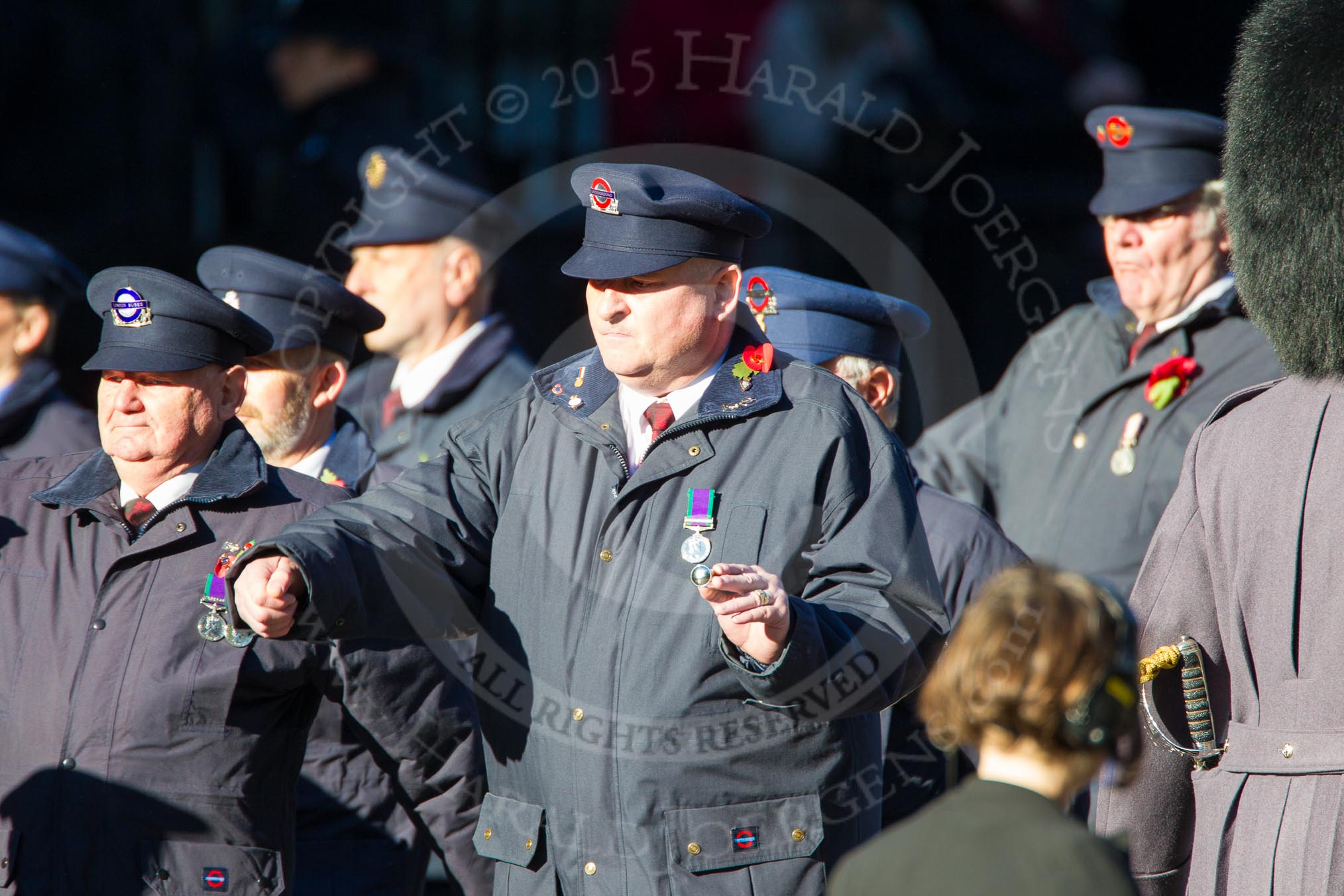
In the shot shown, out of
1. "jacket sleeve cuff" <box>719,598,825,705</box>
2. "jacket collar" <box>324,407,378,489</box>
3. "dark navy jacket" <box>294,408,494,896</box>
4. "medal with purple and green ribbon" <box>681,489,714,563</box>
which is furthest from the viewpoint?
"jacket collar" <box>324,407,378,489</box>

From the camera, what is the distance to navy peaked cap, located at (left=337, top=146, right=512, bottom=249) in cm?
520

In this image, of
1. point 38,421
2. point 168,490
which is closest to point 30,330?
point 38,421

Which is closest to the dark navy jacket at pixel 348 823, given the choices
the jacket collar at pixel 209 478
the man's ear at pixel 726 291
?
the jacket collar at pixel 209 478

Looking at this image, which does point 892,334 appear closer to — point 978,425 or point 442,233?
point 978,425

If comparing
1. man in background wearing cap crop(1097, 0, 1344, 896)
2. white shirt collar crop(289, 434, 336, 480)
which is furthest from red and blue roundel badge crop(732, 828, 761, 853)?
white shirt collar crop(289, 434, 336, 480)

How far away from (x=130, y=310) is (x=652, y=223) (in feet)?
3.56

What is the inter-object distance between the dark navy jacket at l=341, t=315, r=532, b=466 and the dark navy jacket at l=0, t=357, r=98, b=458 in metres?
0.82

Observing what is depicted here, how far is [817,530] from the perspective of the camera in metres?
2.72

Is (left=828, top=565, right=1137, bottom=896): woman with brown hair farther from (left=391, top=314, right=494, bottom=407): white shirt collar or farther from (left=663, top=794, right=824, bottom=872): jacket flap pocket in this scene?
(left=391, top=314, right=494, bottom=407): white shirt collar

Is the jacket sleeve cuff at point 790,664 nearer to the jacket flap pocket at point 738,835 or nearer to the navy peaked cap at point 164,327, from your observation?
the jacket flap pocket at point 738,835

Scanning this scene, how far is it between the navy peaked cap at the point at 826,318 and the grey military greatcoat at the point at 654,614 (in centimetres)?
118

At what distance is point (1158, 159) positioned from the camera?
4.41 meters

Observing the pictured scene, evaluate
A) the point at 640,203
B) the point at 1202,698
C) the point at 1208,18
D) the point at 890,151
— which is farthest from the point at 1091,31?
the point at 1202,698

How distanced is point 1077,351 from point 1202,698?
2.35 meters
